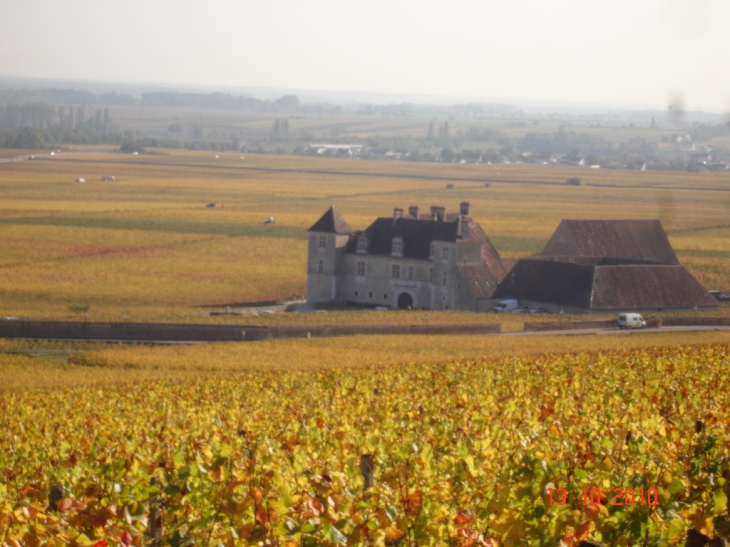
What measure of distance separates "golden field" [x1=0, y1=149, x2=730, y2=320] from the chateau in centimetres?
418

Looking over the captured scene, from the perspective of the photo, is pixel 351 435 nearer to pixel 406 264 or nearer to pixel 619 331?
pixel 619 331

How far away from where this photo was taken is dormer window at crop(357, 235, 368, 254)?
70375 mm

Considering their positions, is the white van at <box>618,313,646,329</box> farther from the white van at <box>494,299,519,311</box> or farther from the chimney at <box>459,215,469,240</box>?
the chimney at <box>459,215,469,240</box>

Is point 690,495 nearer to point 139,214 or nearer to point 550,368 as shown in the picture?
point 550,368

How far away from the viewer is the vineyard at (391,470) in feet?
31.9

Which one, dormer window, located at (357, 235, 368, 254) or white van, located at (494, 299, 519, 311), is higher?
dormer window, located at (357, 235, 368, 254)

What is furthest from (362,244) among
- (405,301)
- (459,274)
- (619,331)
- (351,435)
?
(351,435)

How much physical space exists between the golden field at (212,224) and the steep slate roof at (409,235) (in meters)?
7.02

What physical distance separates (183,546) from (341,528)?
1622 mm

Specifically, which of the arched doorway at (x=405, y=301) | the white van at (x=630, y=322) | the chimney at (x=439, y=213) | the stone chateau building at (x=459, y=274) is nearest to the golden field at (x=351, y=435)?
the white van at (x=630, y=322)

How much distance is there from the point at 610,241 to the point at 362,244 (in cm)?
1828

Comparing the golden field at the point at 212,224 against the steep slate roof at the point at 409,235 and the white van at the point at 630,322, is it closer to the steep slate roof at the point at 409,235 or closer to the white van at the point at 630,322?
the steep slate roof at the point at 409,235

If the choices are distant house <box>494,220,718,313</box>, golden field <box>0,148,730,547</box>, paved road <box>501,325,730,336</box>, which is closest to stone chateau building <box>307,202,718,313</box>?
distant house <box>494,220,718,313</box>

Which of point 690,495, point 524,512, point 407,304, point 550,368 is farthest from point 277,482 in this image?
point 407,304
